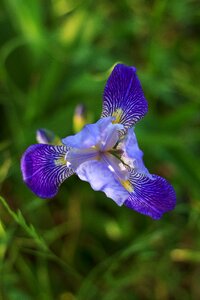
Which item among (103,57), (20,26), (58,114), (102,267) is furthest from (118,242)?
(20,26)

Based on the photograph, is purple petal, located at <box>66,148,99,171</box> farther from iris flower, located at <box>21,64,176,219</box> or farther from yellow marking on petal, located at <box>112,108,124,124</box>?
yellow marking on petal, located at <box>112,108,124,124</box>

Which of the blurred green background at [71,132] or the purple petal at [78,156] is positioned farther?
the blurred green background at [71,132]

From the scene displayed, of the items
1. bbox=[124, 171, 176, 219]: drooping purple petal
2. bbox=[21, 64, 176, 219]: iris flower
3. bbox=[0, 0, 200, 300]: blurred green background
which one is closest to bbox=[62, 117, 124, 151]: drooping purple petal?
bbox=[21, 64, 176, 219]: iris flower

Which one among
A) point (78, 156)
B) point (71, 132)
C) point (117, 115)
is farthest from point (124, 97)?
point (71, 132)

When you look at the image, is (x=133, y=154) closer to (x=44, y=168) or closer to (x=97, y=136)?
(x=97, y=136)

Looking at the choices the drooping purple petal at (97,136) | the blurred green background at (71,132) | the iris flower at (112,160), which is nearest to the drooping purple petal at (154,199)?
the iris flower at (112,160)

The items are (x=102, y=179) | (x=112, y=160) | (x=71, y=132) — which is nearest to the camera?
(x=102, y=179)

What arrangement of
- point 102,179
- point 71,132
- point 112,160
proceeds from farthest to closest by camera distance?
point 71,132 → point 112,160 → point 102,179

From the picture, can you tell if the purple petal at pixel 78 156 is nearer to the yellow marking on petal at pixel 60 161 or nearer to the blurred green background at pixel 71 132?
the yellow marking on petal at pixel 60 161
